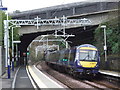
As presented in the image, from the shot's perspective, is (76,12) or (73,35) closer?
(73,35)

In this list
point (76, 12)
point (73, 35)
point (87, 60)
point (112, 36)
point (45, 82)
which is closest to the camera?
point (45, 82)

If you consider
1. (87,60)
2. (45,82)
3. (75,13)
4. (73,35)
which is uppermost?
(75,13)

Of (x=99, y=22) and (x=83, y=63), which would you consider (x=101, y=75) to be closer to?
(x=83, y=63)

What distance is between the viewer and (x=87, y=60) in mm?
22781

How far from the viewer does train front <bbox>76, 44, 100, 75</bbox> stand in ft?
74.1

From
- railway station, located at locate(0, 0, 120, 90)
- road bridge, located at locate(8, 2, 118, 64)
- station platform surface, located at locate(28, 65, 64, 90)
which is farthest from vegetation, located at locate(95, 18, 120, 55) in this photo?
station platform surface, located at locate(28, 65, 64, 90)

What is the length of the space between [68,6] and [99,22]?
5.82 meters

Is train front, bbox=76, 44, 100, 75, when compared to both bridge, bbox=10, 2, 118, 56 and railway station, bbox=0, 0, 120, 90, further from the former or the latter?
bridge, bbox=10, 2, 118, 56

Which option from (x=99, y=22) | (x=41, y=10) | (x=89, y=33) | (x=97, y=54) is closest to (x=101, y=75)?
(x=97, y=54)

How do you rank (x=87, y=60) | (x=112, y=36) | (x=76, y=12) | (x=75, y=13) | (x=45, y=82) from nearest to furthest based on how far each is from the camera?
(x=45, y=82), (x=87, y=60), (x=112, y=36), (x=75, y=13), (x=76, y=12)

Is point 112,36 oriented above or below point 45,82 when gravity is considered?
above

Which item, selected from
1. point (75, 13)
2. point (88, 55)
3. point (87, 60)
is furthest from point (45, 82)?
point (75, 13)

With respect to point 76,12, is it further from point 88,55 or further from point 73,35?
point 88,55

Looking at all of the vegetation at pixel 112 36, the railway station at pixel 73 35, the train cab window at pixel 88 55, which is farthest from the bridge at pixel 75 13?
the train cab window at pixel 88 55
